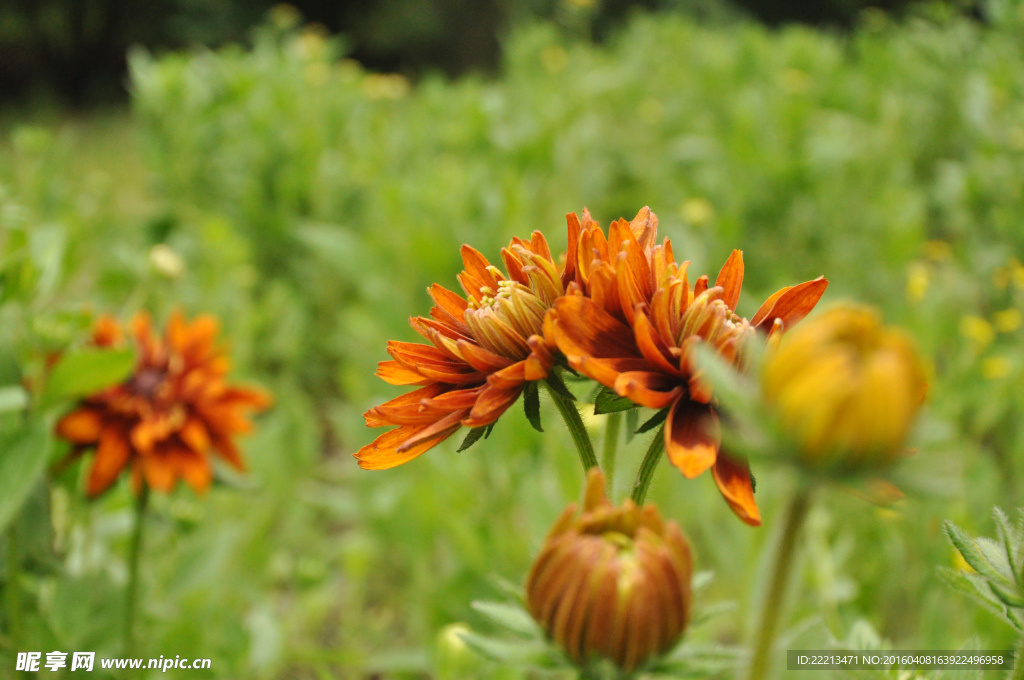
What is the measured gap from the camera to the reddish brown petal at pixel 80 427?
858mm

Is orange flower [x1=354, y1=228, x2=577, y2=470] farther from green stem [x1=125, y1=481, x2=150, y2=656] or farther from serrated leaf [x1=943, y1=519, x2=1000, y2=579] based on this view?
green stem [x1=125, y1=481, x2=150, y2=656]

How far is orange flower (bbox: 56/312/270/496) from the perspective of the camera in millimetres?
875

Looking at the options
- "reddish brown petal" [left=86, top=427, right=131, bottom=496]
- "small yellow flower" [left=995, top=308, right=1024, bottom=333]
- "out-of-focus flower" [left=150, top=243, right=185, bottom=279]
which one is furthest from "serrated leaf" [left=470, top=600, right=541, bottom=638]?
"small yellow flower" [left=995, top=308, right=1024, bottom=333]

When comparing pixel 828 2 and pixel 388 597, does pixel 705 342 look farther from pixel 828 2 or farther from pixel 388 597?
pixel 828 2

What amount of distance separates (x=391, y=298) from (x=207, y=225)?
1.54 feet

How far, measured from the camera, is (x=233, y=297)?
1.76 metres

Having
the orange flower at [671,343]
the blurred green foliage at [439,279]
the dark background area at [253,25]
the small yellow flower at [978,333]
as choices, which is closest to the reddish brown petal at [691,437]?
the orange flower at [671,343]

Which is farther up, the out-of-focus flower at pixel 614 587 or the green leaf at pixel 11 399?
the out-of-focus flower at pixel 614 587

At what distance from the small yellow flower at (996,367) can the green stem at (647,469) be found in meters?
1.26

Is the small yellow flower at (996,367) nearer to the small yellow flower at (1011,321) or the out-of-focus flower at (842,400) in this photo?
the small yellow flower at (1011,321)

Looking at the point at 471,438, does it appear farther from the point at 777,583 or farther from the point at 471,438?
the point at 777,583

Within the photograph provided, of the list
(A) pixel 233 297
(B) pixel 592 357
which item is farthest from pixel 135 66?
(B) pixel 592 357

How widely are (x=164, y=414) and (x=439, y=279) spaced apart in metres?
0.78

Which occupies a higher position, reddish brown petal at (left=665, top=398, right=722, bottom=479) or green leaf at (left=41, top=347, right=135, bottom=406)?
reddish brown petal at (left=665, top=398, right=722, bottom=479)
